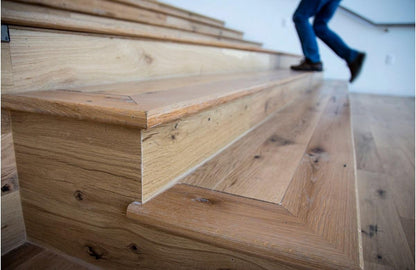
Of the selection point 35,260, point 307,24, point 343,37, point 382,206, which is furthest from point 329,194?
point 343,37

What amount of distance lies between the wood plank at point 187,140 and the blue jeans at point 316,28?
48.9 inches

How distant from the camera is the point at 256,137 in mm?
793

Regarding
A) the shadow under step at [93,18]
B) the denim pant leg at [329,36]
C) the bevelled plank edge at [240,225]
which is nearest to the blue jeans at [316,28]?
the denim pant leg at [329,36]

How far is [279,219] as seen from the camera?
0.41 m

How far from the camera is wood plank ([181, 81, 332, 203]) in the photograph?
50 cm

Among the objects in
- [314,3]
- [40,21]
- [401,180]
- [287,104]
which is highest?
[314,3]

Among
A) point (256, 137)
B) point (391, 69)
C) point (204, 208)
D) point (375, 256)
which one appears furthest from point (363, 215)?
point (391, 69)

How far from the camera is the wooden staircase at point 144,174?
1.29 ft

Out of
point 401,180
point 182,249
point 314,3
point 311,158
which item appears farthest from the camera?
point 314,3

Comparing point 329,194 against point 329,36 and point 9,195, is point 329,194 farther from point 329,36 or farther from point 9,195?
point 329,36

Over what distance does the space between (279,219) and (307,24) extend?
176cm

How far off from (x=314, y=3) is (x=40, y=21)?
167 centimetres

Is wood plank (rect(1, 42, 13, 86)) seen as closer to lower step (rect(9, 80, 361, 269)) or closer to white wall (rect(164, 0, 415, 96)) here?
lower step (rect(9, 80, 361, 269))

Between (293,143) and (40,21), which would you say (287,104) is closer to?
(293,143)
